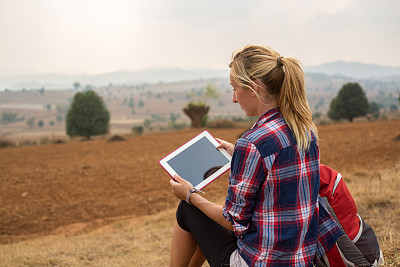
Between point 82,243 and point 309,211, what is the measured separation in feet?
11.7

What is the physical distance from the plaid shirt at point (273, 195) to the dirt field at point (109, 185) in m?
1.80

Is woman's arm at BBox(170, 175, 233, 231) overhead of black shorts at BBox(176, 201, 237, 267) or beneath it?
overhead

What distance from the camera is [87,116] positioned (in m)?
19.9

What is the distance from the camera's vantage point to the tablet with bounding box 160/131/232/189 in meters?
2.00

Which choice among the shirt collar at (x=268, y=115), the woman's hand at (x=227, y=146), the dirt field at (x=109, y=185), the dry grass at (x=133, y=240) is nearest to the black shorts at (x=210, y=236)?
the woman's hand at (x=227, y=146)

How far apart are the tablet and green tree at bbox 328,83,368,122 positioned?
22344 millimetres

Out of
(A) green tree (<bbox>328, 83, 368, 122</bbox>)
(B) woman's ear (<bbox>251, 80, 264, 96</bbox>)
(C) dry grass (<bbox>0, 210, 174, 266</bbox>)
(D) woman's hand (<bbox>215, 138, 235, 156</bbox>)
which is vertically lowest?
(C) dry grass (<bbox>0, 210, 174, 266</bbox>)

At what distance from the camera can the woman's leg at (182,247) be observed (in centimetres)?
204

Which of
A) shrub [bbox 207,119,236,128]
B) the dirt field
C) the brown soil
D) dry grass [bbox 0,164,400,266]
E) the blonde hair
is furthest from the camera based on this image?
shrub [bbox 207,119,236,128]

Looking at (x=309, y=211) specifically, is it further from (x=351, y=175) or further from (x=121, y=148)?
(x=121, y=148)

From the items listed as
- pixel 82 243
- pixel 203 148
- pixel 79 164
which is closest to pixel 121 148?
pixel 79 164

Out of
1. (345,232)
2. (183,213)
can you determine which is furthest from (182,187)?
(345,232)

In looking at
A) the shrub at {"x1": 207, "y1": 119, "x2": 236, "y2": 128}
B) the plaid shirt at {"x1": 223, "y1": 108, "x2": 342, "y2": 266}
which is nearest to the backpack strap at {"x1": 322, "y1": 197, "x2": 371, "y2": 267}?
the plaid shirt at {"x1": 223, "y1": 108, "x2": 342, "y2": 266}

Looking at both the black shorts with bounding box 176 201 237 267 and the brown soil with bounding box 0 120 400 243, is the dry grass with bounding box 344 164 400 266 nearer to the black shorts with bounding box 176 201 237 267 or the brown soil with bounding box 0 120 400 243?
the black shorts with bounding box 176 201 237 267
